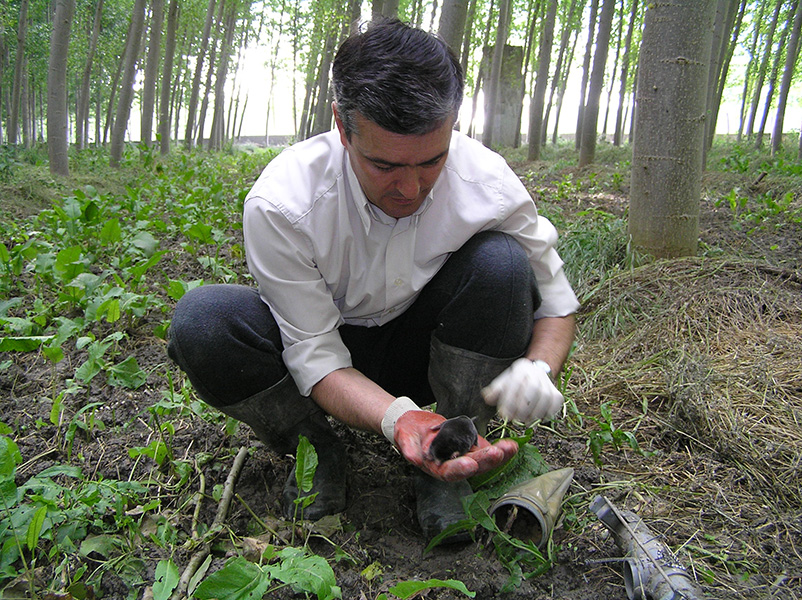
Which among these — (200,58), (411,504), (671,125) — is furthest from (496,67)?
(411,504)

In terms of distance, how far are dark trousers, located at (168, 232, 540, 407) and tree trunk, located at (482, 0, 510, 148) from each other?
386 inches

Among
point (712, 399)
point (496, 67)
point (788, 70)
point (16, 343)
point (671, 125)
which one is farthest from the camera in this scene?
point (496, 67)

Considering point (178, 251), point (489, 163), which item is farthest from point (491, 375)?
point (178, 251)

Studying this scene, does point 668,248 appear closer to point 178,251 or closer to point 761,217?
point 761,217

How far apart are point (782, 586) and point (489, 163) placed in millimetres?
1147

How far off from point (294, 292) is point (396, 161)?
391 mm

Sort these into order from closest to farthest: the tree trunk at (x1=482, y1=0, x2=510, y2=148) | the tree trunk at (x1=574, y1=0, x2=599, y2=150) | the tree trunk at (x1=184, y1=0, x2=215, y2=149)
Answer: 1. the tree trunk at (x1=482, y1=0, x2=510, y2=148)
2. the tree trunk at (x1=574, y1=0, x2=599, y2=150)
3. the tree trunk at (x1=184, y1=0, x2=215, y2=149)

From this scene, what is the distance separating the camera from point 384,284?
150 centimetres

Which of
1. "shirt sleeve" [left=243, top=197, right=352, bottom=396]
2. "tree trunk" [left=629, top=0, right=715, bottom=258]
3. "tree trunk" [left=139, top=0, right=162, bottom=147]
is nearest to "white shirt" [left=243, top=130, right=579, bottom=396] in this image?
"shirt sleeve" [left=243, top=197, right=352, bottom=396]

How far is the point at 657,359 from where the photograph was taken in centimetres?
222

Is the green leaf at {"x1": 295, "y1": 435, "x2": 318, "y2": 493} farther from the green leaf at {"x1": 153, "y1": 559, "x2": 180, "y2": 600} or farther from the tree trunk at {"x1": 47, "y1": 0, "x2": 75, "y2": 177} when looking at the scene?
the tree trunk at {"x1": 47, "y1": 0, "x2": 75, "y2": 177}

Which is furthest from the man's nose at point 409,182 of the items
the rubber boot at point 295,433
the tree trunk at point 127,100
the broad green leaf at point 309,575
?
the tree trunk at point 127,100

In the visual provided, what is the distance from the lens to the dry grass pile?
4.53ft

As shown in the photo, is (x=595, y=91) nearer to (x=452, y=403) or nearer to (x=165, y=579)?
(x=452, y=403)
